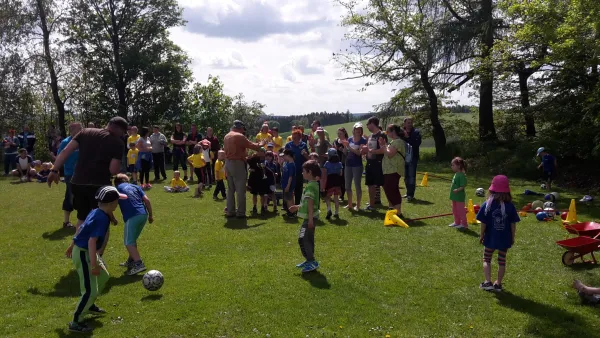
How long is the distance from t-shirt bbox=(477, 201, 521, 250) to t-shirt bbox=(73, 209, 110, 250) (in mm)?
4622

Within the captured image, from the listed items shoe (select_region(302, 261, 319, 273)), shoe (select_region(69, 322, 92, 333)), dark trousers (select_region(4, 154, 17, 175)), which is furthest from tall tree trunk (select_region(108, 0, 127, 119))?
shoe (select_region(69, 322, 92, 333))

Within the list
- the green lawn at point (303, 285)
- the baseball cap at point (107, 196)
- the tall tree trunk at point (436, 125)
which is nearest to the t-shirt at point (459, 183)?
the green lawn at point (303, 285)

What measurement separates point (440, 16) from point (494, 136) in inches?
273

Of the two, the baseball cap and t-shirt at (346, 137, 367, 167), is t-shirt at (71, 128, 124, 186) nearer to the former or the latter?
the baseball cap

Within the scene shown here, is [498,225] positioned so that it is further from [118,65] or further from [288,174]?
[118,65]

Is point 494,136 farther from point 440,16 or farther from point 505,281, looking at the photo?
point 505,281

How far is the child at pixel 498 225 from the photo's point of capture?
653cm

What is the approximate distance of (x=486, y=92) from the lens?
2705 cm

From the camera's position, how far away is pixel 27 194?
16.4 meters

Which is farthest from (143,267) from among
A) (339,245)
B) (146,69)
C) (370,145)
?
(146,69)

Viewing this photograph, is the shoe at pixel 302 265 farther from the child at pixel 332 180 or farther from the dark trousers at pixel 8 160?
the dark trousers at pixel 8 160

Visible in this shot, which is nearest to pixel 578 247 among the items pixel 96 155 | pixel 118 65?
pixel 96 155

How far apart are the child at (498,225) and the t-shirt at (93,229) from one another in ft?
15.1

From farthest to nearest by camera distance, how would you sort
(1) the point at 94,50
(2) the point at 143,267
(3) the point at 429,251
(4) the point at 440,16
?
(1) the point at 94,50, (4) the point at 440,16, (3) the point at 429,251, (2) the point at 143,267
